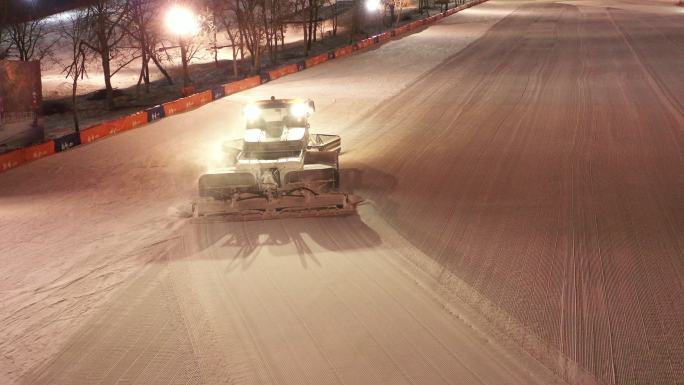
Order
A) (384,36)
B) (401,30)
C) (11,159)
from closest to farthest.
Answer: (11,159), (384,36), (401,30)

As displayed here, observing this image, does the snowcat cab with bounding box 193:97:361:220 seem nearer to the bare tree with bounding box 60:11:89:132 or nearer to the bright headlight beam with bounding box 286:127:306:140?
the bright headlight beam with bounding box 286:127:306:140

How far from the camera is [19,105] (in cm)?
2211

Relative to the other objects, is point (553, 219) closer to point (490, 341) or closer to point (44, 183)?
point (490, 341)

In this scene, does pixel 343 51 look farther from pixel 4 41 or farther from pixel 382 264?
pixel 382 264

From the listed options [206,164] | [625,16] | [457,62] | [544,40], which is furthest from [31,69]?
[625,16]

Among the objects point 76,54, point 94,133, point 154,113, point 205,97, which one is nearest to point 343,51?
point 76,54

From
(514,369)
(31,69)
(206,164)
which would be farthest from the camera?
(31,69)

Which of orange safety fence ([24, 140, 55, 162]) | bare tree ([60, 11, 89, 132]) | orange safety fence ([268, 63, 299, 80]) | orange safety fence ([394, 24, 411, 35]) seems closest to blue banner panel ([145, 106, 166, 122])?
bare tree ([60, 11, 89, 132])

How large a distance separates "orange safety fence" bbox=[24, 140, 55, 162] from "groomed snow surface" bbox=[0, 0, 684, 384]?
58 cm

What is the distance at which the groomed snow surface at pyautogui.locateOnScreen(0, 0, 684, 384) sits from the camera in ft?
26.8

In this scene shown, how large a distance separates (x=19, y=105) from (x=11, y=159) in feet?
11.7

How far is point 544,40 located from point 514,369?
4253 centimetres

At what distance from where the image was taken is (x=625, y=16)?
63.9 meters

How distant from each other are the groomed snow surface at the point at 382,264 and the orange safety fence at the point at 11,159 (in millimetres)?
384
